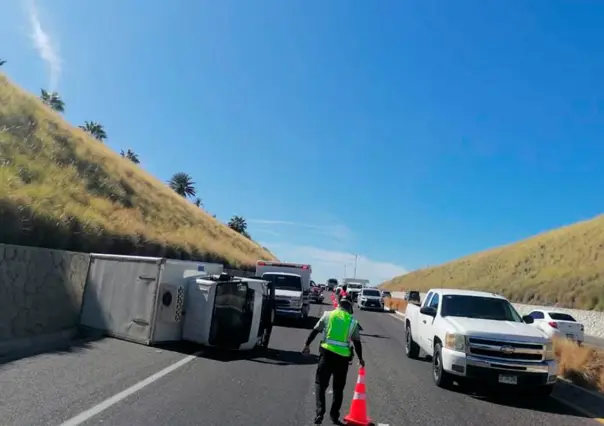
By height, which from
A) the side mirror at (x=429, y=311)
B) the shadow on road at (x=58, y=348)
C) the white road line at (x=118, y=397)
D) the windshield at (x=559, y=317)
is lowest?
the white road line at (x=118, y=397)

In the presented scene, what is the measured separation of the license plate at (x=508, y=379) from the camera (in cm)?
954

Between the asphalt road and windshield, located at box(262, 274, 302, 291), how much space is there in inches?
449

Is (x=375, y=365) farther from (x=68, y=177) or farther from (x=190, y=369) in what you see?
(x=68, y=177)

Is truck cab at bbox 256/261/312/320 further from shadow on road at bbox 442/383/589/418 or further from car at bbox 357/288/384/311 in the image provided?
car at bbox 357/288/384/311

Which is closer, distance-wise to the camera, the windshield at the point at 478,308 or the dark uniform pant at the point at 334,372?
the dark uniform pant at the point at 334,372

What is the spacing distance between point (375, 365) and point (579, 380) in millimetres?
4208

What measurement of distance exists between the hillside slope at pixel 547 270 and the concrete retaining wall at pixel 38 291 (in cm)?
4384

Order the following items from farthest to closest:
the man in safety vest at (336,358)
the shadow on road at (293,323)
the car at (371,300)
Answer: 1. the car at (371,300)
2. the shadow on road at (293,323)
3. the man in safety vest at (336,358)

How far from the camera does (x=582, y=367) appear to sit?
12.3 metres

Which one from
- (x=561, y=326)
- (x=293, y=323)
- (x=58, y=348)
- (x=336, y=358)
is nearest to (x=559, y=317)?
(x=561, y=326)

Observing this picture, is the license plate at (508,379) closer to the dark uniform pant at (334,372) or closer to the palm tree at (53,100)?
the dark uniform pant at (334,372)

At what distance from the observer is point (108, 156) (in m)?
42.0

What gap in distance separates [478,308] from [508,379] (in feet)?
7.87

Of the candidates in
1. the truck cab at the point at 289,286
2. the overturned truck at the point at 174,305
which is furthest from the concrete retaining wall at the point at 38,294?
the truck cab at the point at 289,286
